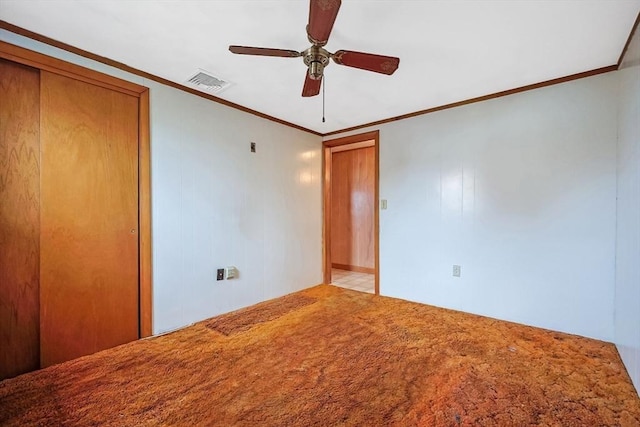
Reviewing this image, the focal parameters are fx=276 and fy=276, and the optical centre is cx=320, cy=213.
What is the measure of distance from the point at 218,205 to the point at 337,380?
1.95 metres

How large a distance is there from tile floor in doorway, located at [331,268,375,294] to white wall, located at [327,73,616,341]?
59 centimetres

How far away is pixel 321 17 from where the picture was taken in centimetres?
126

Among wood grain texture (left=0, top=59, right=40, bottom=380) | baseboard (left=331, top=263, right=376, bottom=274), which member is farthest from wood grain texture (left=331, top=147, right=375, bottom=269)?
wood grain texture (left=0, top=59, right=40, bottom=380)

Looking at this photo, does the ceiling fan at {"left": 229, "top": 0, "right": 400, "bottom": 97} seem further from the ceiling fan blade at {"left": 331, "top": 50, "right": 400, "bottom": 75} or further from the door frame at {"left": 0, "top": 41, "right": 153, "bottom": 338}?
the door frame at {"left": 0, "top": 41, "right": 153, "bottom": 338}

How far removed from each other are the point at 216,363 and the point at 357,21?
245 centimetres

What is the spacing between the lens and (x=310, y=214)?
3949 millimetres

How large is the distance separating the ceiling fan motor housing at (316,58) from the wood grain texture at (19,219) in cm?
187

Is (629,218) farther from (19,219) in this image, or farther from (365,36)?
(19,219)

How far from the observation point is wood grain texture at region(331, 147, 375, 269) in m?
5.04

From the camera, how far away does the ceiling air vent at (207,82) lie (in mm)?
2346

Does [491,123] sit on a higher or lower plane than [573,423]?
higher

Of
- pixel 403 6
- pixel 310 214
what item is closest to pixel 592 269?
pixel 403 6

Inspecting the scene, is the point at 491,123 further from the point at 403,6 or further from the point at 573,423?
the point at 573,423

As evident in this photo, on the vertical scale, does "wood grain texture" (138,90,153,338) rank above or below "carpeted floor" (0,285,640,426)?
above
